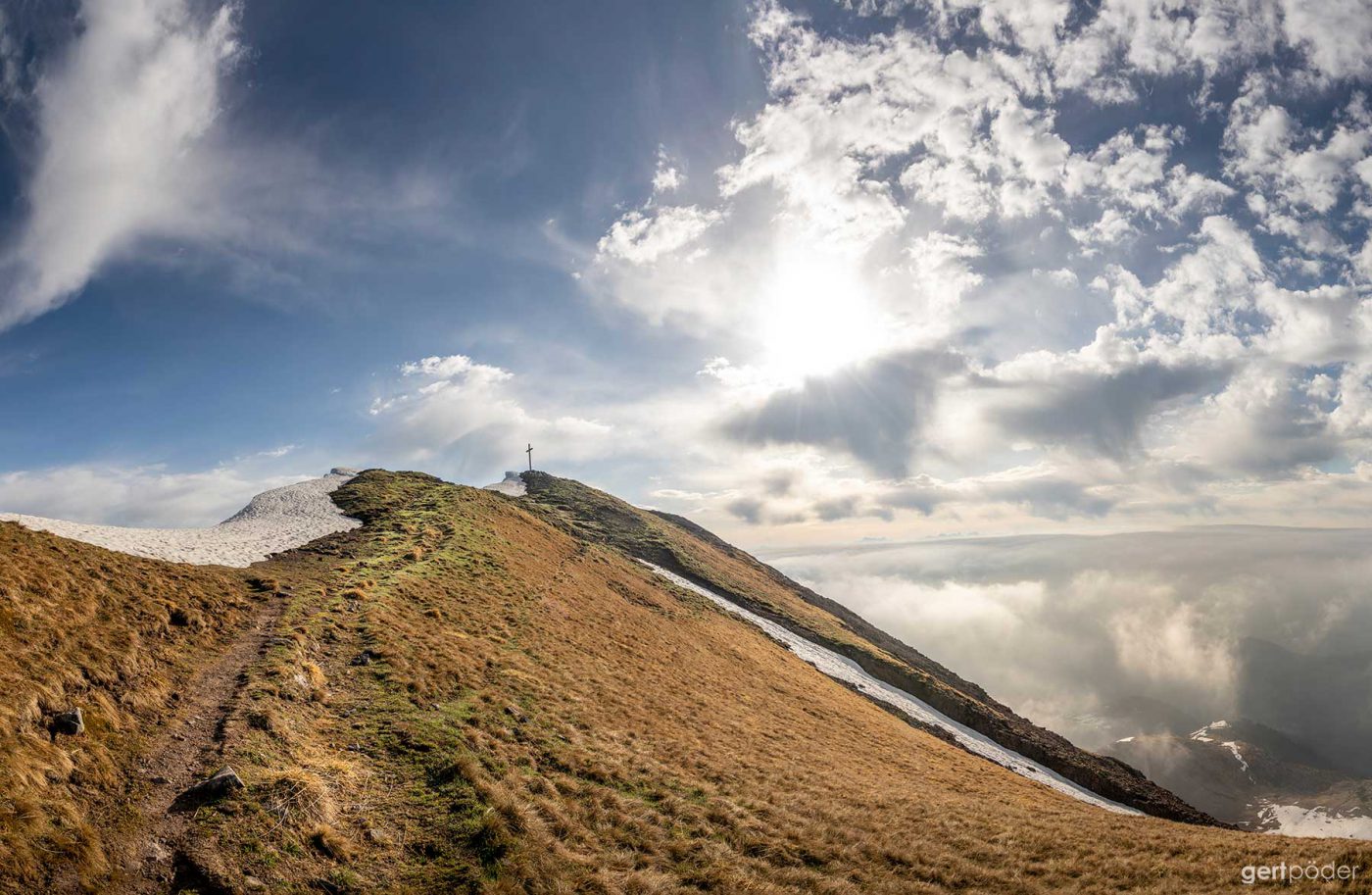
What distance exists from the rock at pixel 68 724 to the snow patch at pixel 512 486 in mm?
65007

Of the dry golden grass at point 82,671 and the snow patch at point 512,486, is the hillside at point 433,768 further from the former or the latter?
the snow patch at point 512,486

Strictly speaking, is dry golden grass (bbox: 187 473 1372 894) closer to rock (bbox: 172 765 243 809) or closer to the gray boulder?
rock (bbox: 172 765 243 809)

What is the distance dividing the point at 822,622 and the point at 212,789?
59.0 m

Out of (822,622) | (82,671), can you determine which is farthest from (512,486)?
(82,671)

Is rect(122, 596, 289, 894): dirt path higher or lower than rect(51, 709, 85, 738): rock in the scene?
lower

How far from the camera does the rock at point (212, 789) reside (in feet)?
31.7

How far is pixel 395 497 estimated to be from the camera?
44.0m

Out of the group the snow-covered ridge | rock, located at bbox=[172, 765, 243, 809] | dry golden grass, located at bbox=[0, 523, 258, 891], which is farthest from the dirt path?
the snow-covered ridge

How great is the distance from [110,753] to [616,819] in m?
10.1

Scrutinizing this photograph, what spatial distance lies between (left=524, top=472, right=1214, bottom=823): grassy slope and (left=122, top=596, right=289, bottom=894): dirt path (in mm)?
42135

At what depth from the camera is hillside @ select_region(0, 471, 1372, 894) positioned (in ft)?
30.4

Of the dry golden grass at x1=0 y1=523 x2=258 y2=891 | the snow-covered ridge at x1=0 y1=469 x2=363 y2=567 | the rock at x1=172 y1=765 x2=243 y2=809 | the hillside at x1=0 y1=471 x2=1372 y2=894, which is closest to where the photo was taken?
the dry golden grass at x1=0 y1=523 x2=258 y2=891

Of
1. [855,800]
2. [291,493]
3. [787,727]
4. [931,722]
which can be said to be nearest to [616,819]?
[855,800]

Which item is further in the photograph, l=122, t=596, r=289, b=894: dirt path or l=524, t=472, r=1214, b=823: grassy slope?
l=524, t=472, r=1214, b=823: grassy slope
